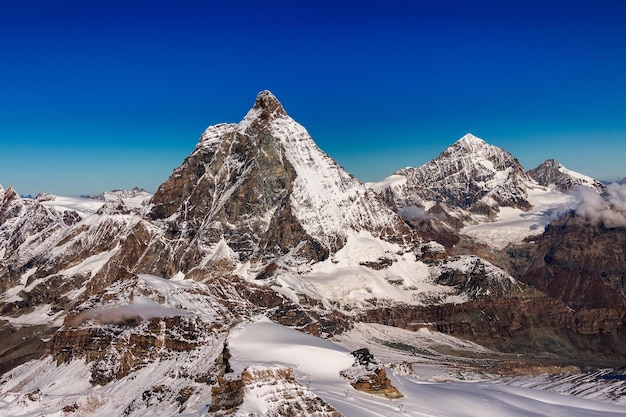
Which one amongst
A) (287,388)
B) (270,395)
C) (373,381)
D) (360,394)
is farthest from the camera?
(373,381)

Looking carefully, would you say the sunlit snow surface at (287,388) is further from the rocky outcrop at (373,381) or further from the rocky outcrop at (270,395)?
the rocky outcrop at (373,381)

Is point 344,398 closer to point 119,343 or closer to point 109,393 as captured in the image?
point 109,393

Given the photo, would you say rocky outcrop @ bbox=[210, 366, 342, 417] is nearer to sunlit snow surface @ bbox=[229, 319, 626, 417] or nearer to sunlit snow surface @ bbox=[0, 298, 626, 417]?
sunlit snow surface @ bbox=[0, 298, 626, 417]

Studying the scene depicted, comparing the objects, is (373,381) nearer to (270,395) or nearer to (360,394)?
(360,394)

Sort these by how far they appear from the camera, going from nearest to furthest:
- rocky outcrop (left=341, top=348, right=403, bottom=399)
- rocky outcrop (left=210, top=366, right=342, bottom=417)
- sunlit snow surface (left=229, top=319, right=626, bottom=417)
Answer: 1. rocky outcrop (left=210, top=366, right=342, bottom=417)
2. sunlit snow surface (left=229, top=319, right=626, bottom=417)
3. rocky outcrop (left=341, top=348, right=403, bottom=399)

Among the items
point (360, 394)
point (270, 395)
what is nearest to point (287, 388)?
point (270, 395)

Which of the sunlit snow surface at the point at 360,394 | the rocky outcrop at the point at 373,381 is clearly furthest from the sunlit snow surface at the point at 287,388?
the rocky outcrop at the point at 373,381

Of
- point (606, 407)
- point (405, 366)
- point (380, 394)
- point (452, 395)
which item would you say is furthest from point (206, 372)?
point (606, 407)

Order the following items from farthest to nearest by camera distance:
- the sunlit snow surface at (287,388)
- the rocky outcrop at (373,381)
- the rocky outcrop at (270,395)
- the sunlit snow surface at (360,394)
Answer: the rocky outcrop at (373,381)
the sunlit snow surface at (360,394)
the sunlit snow surface at (287,388)
the rocky outcrop at (270,395)

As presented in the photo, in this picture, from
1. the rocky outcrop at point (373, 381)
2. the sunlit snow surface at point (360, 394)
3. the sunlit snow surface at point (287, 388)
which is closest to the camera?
the sunlit snow surface at point (287, 388)

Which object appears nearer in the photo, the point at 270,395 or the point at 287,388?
the point at 270,395

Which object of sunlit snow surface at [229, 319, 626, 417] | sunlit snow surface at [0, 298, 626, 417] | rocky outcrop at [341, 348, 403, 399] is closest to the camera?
sunlit snow surface at [0, 298, 626, 417]

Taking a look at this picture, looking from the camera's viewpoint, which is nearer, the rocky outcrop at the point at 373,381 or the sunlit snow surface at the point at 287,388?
the sunlit snow surface at the point at 287,388

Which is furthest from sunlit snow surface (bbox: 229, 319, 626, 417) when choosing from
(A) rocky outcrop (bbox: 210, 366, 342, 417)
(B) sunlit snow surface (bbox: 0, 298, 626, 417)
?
(A) rocky outcrop (bbox: 210, 366, 342, 417)
